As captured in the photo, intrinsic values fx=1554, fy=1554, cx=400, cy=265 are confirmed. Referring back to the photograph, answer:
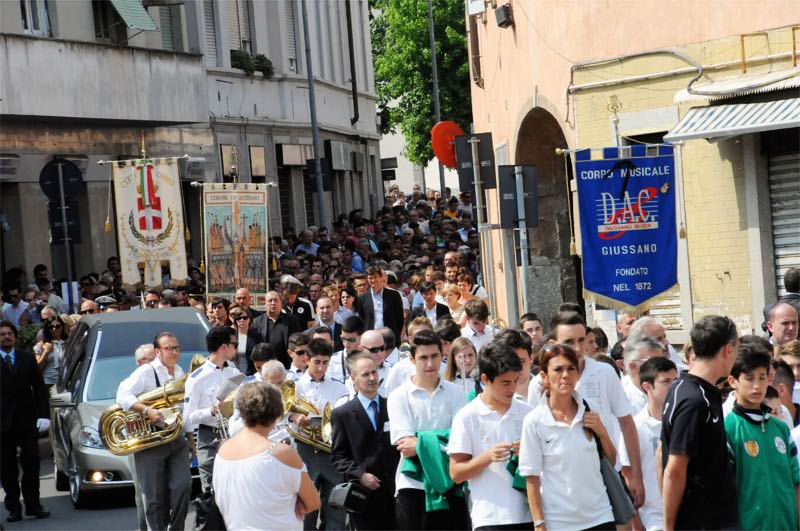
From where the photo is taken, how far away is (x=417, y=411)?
9.45 metres

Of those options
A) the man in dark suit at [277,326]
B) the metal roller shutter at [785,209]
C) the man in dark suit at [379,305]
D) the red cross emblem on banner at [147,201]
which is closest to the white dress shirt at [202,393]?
the man in dark suit at [277,326]

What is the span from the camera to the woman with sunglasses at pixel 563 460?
25.9 feet

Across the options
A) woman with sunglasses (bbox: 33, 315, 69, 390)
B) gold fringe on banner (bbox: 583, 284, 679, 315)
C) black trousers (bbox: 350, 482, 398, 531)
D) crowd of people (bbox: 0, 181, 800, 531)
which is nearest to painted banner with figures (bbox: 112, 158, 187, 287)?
woman with sunglasses (bbox: 33, 315, 69, 390)

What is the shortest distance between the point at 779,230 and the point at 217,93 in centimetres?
2104

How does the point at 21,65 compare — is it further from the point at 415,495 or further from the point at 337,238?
the point at 415,495

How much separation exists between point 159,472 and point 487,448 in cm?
504

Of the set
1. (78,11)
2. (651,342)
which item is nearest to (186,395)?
(651,342)

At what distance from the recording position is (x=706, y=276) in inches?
699

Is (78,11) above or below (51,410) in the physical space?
above

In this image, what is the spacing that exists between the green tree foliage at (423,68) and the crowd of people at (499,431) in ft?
150

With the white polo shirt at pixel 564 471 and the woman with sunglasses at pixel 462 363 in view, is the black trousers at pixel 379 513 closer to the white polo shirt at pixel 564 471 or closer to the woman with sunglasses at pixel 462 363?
the woman with sunglasses at pixel 462 363

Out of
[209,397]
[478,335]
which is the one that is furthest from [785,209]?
[209,397]

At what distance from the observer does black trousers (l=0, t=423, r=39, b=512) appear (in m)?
14.8

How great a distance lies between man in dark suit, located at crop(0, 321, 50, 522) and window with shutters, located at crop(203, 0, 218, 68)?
21377 mm
